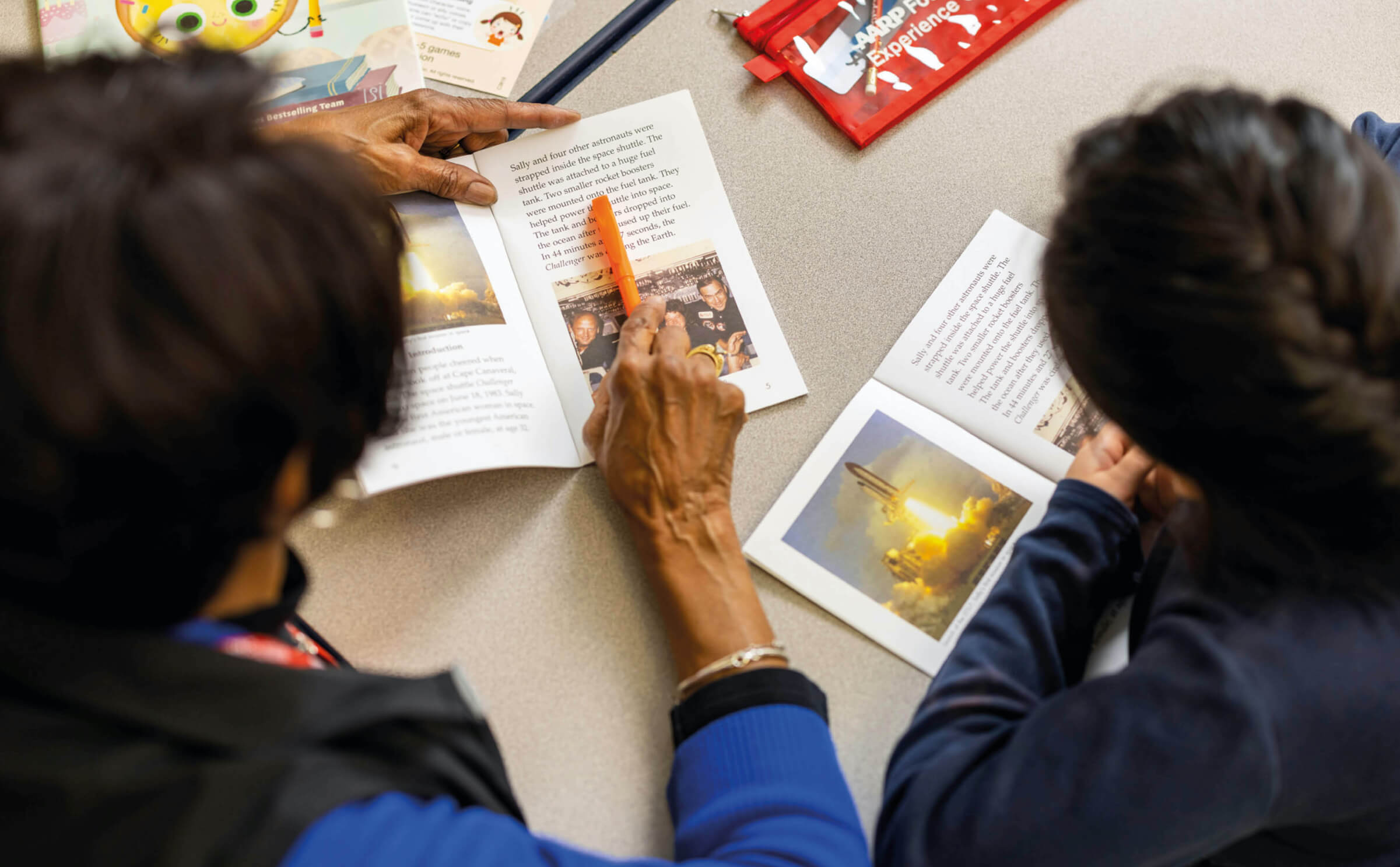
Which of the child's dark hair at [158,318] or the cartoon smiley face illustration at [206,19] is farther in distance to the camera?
the cartoon smiley face illustration at [206,19]

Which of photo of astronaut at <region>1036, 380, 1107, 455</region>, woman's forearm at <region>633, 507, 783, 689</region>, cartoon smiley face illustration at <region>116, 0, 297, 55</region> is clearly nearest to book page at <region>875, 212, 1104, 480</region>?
photo of astronaut at <region>1036, 380, 1107, 455</region>

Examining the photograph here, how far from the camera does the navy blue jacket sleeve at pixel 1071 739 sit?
51cm

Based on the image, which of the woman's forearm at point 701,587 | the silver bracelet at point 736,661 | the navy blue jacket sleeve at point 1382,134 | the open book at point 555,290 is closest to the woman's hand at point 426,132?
the open book at point 555,290

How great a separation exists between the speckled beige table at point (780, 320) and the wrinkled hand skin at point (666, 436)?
0.03 meters

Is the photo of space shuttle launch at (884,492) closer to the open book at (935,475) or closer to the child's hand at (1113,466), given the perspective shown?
the open book at (935,475)

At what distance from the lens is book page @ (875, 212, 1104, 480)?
769 mm

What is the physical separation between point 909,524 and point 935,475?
50 millimetres

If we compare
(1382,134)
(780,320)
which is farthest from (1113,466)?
(1382,134)

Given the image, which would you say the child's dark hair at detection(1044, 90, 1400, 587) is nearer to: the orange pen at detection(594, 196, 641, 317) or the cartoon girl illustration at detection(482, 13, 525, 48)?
the orange pen at detection(594, 196, 641, 317)

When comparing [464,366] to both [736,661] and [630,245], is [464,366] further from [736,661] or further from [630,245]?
[736,661]

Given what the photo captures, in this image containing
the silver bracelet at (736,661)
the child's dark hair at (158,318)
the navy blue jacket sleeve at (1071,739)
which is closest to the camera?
the child's dark hair at (158,318)

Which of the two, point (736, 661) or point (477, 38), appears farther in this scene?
Answer: point (477, 38)

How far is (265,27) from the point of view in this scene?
0.90 meters

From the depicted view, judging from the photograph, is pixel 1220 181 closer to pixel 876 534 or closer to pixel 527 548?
pixel 876 534
